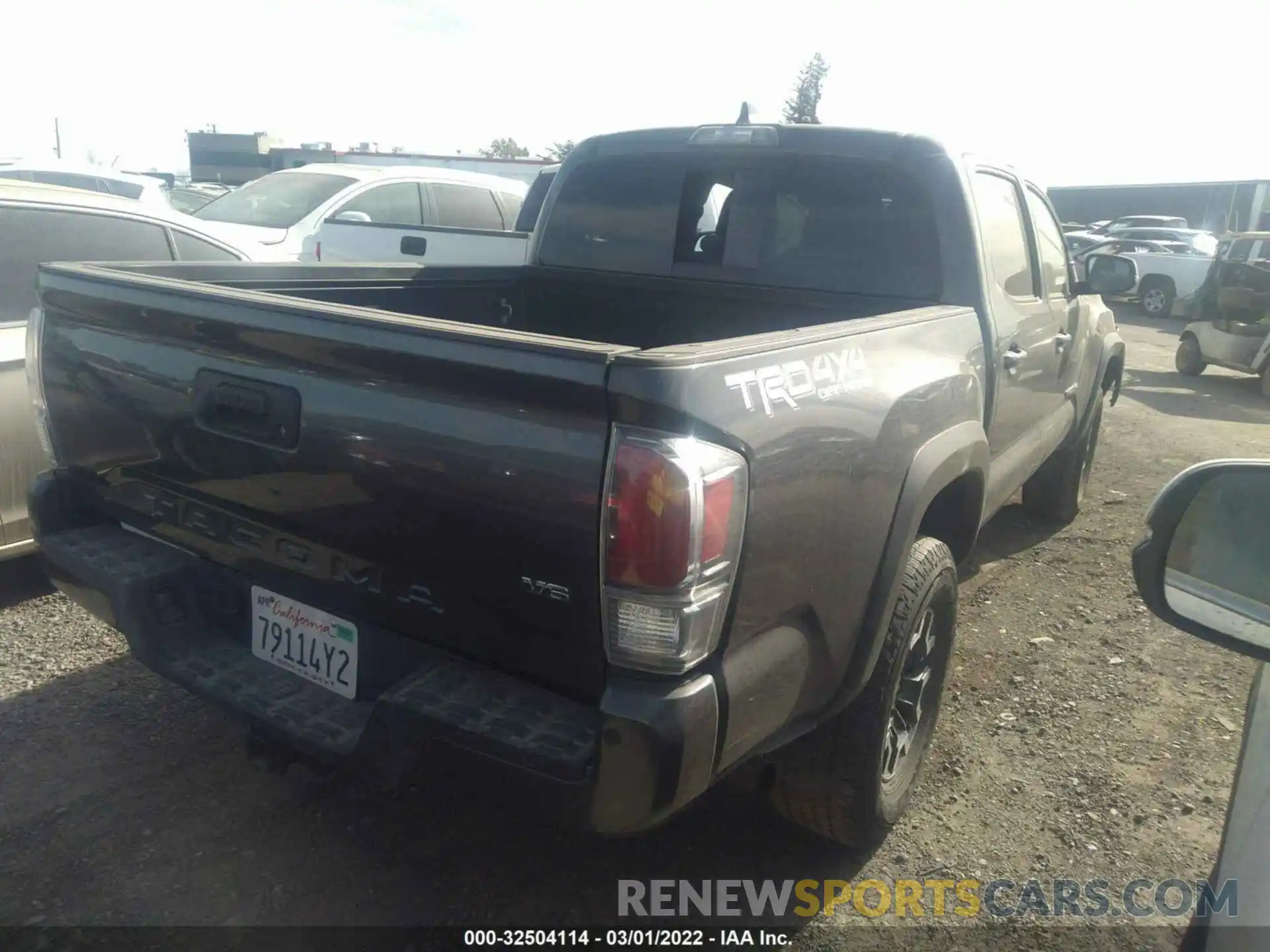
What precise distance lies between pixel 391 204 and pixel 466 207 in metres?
0.81

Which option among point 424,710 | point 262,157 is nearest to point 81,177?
point 424,710

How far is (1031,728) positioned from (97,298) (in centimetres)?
334

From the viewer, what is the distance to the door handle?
8.32 m

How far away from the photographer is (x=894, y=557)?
7.93 feet

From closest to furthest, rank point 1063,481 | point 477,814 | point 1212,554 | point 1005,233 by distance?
point 1212,554 → point 477,814 → point 1005,233 → point 1063,481

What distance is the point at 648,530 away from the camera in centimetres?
172

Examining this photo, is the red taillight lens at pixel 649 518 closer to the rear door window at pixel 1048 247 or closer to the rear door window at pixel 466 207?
the rear door window at pixel 1048 247

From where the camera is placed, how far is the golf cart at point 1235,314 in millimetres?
11469

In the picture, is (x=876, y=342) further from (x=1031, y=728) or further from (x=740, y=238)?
(x=1031, y=728)

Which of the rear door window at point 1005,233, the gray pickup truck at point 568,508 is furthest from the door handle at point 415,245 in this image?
the rear door window at point 1005,233

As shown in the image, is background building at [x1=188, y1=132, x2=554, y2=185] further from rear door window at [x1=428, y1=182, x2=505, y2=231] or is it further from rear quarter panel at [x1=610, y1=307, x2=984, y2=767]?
rear quarter panel at [x1=610, y1=307, x2=984, y2=767]

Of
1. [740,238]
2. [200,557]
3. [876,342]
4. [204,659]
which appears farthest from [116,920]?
[740,238]

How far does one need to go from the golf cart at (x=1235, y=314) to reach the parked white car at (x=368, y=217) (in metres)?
8.76

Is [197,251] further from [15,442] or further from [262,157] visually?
[262,157]
